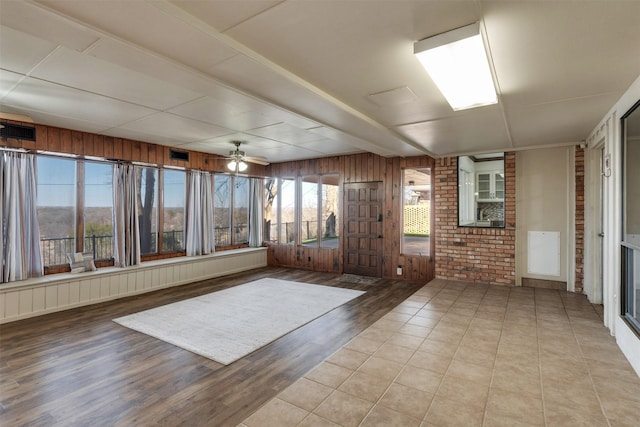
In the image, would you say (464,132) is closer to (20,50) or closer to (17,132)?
(20,50)

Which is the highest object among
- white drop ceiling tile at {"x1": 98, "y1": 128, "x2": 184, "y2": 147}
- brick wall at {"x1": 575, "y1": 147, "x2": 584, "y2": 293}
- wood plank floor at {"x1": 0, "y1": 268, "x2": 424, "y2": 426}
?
white drop ceiling tile at {"x1": 98, "y1": 128, "x2": 184, "y2": 147}

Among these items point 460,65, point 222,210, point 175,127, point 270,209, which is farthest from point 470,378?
point 270,209

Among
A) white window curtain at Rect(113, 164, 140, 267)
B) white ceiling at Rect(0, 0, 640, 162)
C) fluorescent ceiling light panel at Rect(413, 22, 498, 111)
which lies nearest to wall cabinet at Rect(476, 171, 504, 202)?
white ceiling at Rect(0, 0, 640, 162)

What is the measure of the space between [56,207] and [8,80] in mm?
2515

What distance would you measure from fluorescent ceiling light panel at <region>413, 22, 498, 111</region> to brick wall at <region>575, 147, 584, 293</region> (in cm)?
299

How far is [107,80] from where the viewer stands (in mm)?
2885

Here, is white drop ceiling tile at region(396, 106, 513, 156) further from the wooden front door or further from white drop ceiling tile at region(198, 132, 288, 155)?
white drop ceiling tile at region(198, 132, 288, 155)

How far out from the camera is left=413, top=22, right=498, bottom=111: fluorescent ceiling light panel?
1.89 m

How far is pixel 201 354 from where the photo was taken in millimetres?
3055

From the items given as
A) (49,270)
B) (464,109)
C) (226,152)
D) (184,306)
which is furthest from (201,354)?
(226,152)

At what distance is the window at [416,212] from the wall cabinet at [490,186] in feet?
2.98

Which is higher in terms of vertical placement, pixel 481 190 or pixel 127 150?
pixel 127 150

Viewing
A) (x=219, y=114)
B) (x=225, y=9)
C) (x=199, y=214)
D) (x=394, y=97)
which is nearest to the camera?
(x=225, y=9)

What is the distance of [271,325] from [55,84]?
Result: 132 inches
